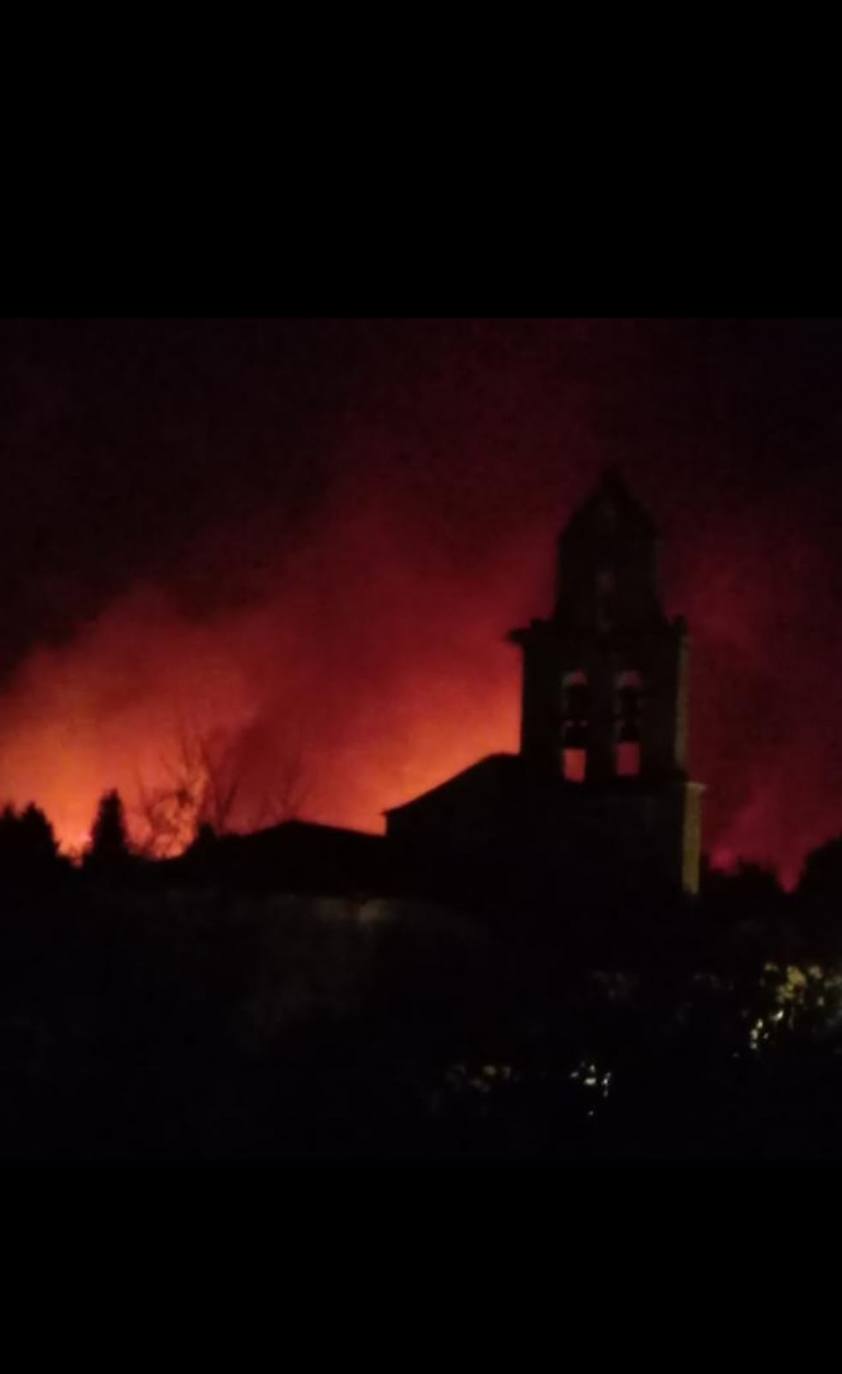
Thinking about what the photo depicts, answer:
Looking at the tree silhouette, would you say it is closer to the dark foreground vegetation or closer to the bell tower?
the dark foreground vegetation

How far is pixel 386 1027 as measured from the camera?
13.2 m

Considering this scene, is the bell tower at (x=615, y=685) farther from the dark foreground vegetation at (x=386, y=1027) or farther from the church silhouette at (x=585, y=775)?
the dark foreground vegetation at (x=386, y=1027)

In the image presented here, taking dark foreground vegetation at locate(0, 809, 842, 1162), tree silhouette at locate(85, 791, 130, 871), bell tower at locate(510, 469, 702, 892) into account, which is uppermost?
bell tower at locate(510, 469, 702, 892)

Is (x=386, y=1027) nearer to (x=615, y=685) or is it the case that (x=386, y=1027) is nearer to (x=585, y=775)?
(x=585, y=775)

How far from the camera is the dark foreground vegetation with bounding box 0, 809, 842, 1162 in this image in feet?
40.2

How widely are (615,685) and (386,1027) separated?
10.5ft

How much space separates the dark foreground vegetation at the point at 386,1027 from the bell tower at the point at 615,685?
2.55ft

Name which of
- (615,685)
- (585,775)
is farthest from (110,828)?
(615,685)

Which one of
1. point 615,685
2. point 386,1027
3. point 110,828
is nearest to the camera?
point 386,1027

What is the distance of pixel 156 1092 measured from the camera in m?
12.4

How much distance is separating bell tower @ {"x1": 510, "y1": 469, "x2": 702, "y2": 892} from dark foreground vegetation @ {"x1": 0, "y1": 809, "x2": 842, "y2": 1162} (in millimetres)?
776

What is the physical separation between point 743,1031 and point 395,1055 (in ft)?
6.46

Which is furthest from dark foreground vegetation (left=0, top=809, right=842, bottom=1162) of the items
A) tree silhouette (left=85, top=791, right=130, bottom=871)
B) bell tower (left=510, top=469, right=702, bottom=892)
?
bell tower (left=510, top=469, right=702, bottom=892)

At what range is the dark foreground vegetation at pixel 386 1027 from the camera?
482 inches
